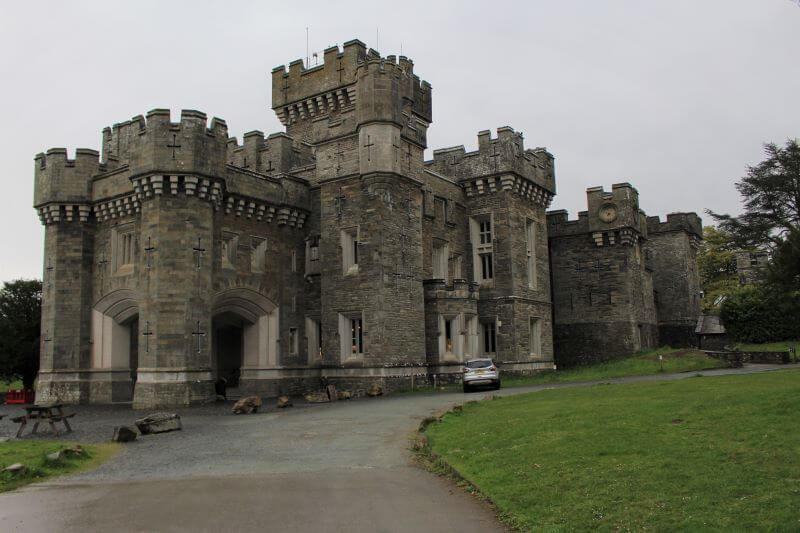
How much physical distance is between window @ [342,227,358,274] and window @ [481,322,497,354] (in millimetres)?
8629

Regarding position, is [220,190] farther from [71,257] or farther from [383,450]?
[383,450]

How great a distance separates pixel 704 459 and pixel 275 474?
261 inches

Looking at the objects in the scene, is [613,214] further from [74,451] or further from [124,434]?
[74,451]

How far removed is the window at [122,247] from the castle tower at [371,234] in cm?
788

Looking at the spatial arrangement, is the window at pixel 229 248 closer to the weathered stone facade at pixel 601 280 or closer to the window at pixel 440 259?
the window at pixel 440 259

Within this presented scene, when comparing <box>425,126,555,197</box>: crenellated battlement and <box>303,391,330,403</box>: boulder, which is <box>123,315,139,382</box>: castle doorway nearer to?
<box>303,391,330,403</box>: boulder

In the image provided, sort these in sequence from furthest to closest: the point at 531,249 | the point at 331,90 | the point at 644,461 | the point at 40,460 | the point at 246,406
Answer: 1. the point at 331,90
2. the point at 531,249
3. the point at 246,406
4. the point at 40,460
5. the point at 644,461

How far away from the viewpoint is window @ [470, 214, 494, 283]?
116 feet

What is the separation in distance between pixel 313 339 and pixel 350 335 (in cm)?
280

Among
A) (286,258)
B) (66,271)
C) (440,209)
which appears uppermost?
(440,209)

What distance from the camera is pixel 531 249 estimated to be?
36906 millimetres

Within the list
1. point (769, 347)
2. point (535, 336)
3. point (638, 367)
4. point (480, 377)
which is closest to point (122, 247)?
point (480, 377)

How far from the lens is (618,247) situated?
39.2 meters

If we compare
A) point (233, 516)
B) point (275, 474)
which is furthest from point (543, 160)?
point (233, 516)
